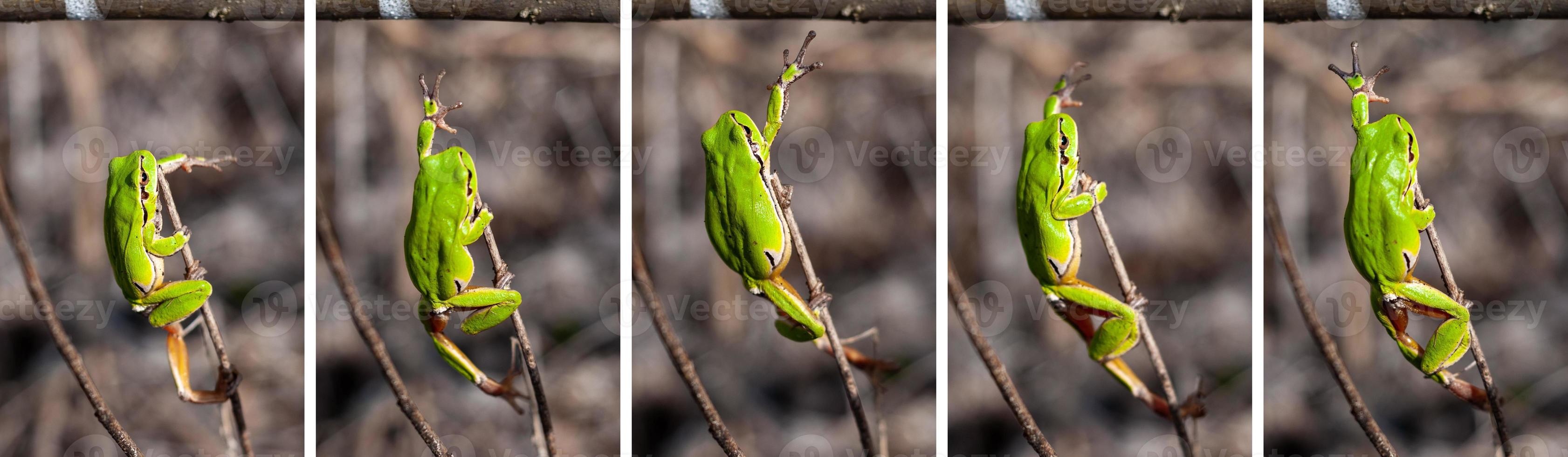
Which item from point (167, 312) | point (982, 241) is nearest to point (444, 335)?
point (167, 312)

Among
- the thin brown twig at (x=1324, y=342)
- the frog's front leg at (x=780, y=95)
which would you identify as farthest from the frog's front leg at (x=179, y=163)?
the thin brown twig at (x=1324, y=342)

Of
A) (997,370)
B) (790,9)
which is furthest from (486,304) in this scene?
(997,370)

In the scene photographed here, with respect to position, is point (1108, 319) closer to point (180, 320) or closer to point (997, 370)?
point (997, 370)

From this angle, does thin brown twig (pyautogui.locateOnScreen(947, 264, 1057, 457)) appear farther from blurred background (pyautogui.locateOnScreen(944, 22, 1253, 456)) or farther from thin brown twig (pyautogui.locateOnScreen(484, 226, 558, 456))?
thin brown twig (pyautogui.locateOnScreen(484, 226, 558, 456))

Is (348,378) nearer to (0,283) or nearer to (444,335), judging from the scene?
(444,335)

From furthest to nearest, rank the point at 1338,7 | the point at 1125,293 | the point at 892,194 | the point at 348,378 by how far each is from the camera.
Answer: the point at 348,378 → the point at 892,194 → the point at 1338,7 → the point at 1125,293

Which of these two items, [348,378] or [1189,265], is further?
[348,378]

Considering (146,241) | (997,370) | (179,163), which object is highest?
(179,163)

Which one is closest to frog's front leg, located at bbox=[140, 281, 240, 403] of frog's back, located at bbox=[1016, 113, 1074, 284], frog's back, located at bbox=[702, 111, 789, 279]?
frog's back, located at bbox=[702, 111, 789, 279]
